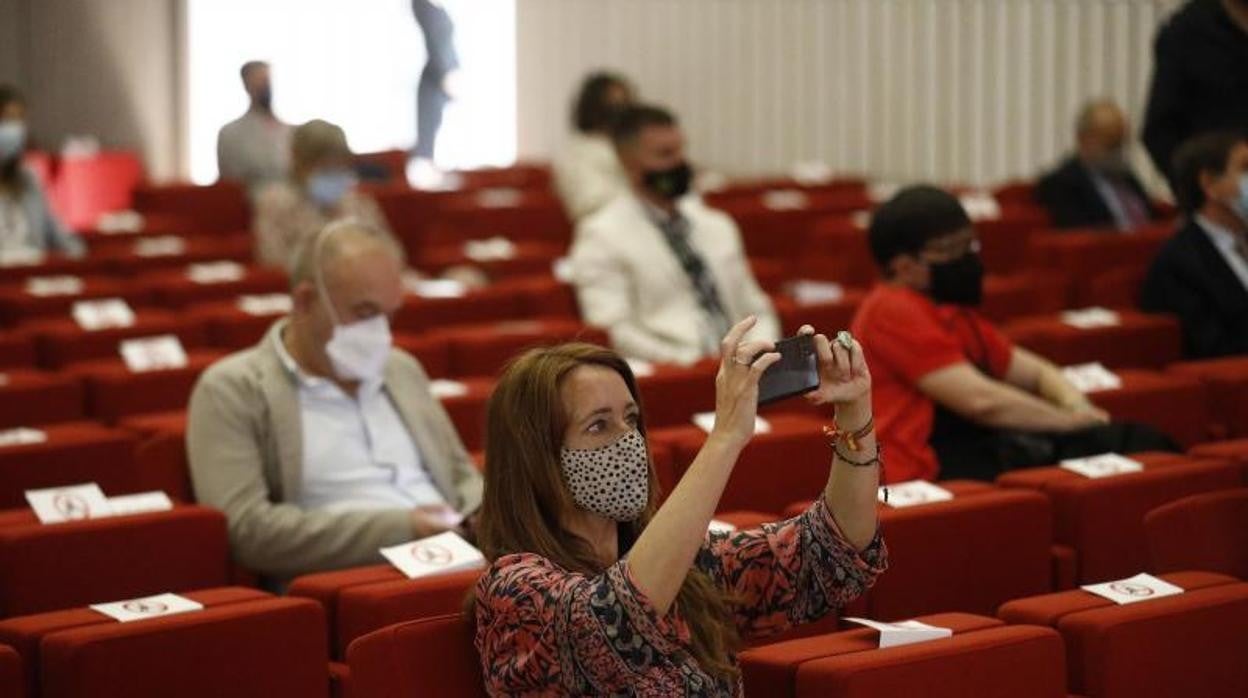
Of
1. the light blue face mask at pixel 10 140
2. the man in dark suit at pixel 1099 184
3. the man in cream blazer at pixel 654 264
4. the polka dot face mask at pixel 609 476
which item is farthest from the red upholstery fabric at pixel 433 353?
the light blue face mask at pixel 10 140

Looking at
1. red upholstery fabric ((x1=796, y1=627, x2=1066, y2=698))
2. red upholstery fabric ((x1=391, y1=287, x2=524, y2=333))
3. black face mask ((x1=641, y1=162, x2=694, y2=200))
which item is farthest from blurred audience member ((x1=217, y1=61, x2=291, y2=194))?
red upholstery fabric ((x1=796, y1=627, x2=1066, y2=698))

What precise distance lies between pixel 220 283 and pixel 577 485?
4.41 metres

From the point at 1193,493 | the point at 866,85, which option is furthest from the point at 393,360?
the point at 866,85

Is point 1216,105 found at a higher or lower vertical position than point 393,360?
higher

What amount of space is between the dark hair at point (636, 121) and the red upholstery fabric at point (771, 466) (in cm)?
167

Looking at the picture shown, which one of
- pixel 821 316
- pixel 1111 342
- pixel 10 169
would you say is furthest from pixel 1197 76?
pixel 10 169

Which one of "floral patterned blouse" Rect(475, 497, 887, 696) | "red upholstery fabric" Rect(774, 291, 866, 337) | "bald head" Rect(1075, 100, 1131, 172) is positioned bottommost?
"red upholstery fabric" Rect(774, 291, 866, 337)

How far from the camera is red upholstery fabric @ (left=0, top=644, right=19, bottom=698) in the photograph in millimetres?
2721

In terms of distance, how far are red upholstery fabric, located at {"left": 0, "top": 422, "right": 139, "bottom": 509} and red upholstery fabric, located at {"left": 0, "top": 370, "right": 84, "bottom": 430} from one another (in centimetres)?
65

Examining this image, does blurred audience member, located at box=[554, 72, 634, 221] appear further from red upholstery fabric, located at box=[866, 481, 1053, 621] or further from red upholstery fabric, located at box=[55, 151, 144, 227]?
red upholstery fabric, located at box=[866, 481, 1053, 621]

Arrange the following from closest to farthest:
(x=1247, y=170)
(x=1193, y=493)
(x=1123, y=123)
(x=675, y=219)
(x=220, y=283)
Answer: (x=1193, y=493), (x=1247, y=170), (x=675, y=219), (x=220, y=283), (x=1123, y=123)

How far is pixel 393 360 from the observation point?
412 cm

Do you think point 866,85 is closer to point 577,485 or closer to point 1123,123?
point 1123,123

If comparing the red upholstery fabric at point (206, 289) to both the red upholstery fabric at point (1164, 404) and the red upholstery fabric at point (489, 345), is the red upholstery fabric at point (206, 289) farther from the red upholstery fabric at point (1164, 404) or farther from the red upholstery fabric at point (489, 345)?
the red upholstery fabric at point (1164, 404)
